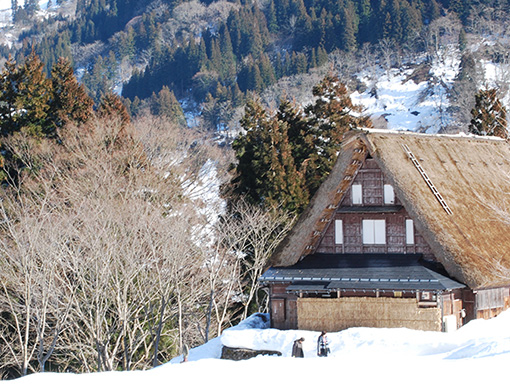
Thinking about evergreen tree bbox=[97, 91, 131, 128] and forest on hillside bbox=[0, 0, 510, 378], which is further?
evergreen tree bbox=[97, 91, 131, 128]

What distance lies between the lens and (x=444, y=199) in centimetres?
1917

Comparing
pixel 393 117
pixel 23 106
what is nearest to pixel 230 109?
pixel 393 117

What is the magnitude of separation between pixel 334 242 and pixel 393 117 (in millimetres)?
52583

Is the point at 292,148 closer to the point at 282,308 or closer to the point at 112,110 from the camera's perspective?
the point at 112,110

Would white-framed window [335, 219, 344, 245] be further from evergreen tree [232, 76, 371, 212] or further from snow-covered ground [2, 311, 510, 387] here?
evergreen tree [232, 76, 371, 212]

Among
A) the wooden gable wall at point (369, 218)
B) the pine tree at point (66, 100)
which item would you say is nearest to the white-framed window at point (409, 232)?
the wooden gable wall at point (369, 218)

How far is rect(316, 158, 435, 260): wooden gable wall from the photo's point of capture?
19.8 m

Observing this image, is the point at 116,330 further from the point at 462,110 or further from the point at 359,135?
the point at 462,110

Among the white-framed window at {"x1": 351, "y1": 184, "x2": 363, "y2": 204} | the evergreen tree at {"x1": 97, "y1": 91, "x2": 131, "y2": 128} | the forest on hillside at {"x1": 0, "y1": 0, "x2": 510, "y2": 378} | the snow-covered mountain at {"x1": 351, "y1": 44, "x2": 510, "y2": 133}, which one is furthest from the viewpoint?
the snow-covered mountain at {"x1": 351, "y1": 44, "x2": 510, "y2": 133}

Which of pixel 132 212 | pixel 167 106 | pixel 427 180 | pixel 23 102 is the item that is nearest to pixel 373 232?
pixel 427 180

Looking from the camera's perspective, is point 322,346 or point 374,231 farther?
point 374,231

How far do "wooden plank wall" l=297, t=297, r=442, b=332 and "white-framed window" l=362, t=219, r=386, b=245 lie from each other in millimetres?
2579

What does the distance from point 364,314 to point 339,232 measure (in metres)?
3.26

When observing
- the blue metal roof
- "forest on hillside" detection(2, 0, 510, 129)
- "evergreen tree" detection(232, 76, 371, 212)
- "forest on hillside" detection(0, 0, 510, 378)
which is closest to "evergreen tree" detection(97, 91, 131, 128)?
"forest on hillside" detection(0, 0, 510, 378)
